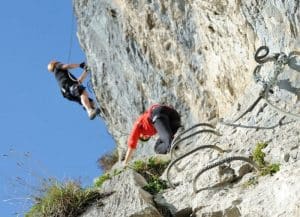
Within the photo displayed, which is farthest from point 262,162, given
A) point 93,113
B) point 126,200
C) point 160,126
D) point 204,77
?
point 93,113

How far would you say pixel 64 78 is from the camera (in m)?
14.8

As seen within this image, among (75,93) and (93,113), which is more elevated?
(75,93)

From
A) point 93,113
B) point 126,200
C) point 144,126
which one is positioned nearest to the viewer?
point 126,200

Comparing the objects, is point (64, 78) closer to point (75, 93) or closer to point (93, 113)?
point (75, 93)

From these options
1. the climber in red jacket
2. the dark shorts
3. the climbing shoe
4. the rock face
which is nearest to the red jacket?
the climber in red jacket

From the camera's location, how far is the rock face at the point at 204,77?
600cm

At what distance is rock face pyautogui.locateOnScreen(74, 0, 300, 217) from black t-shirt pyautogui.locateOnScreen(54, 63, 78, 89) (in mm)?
624

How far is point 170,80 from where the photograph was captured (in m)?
11.7

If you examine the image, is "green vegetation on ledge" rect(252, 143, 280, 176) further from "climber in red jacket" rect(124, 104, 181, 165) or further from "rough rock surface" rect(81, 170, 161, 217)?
"climber in red jacket" rect(124, 104, 181, 165)

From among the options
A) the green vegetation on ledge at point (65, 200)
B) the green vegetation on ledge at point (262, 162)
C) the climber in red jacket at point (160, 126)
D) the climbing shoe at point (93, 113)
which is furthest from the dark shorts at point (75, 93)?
the green vegetation on ledge at point (262, 162)

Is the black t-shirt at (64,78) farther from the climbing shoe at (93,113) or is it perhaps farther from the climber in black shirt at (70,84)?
Result: the climbing shoe at (93,113)

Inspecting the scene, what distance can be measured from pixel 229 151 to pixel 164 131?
8.22 feet

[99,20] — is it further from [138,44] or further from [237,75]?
[237,75]

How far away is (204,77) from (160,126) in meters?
1.31
